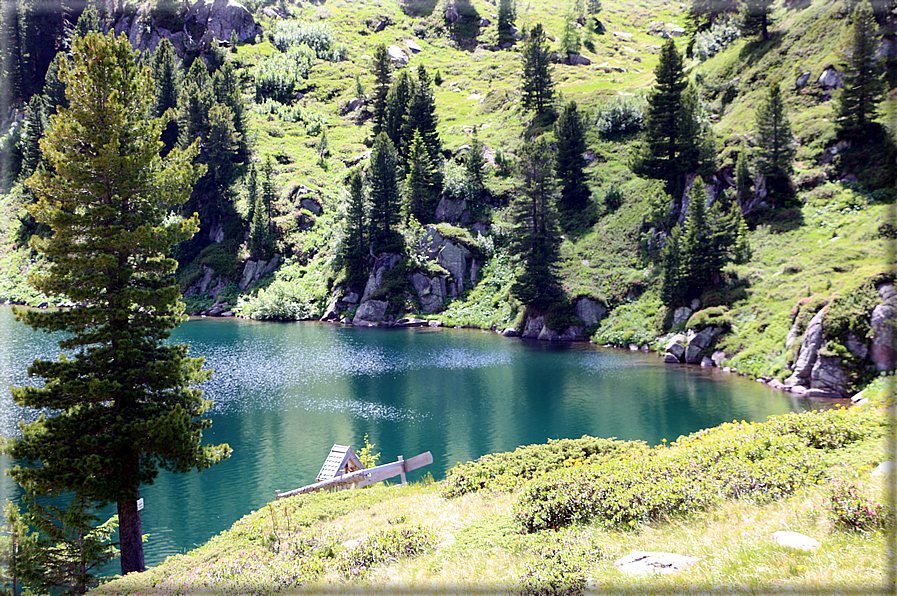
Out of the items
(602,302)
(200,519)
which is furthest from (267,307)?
(200,519)

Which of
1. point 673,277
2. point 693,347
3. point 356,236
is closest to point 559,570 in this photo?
point 693,347

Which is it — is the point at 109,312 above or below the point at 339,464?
above

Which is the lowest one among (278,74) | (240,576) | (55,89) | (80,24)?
(240,576)

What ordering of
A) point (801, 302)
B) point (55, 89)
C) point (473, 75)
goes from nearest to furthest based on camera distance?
point (801, 302), point (55, 89), point (473, 75)

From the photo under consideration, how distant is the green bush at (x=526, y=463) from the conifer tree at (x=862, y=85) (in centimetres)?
5294

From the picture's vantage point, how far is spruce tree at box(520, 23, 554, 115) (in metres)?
84.5

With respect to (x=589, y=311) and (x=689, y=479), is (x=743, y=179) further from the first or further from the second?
(x=689, y=479)

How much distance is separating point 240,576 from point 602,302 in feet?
172

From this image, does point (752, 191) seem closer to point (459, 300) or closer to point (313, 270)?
point (459, 300)

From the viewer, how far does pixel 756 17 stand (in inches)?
2680

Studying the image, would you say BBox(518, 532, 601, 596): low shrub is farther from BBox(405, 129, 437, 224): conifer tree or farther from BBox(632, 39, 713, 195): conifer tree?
BBox(405, 129, 437, 224): conifer tree

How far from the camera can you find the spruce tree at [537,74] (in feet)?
277

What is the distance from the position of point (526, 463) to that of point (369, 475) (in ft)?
19.8

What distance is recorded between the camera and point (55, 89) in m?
103
